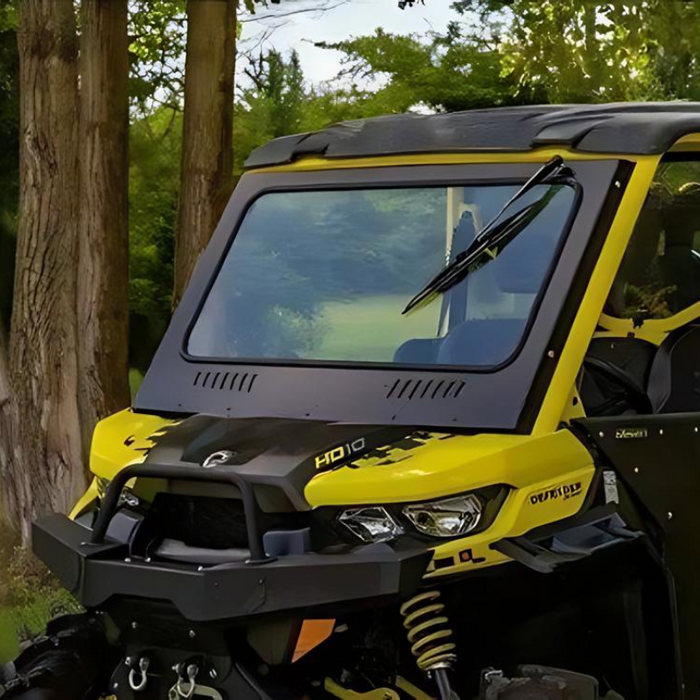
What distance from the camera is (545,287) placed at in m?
4.20

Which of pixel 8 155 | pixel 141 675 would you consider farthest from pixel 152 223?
pixel 141 675

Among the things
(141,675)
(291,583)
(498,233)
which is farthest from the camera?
(498,233)

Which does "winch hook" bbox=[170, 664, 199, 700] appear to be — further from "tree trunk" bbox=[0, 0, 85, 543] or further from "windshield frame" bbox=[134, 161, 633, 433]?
"tree trunk" bbox=[0, 0, 85, 543]

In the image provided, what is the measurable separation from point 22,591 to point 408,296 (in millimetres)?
5063

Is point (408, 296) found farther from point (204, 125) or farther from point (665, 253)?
point (204, 125)

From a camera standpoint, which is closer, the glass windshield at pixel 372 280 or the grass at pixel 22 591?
the glass windshield at pixel 372 280

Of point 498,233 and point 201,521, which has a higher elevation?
point 498,233

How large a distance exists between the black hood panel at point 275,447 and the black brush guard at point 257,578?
68 mm

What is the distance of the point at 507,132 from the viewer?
4.59 metres

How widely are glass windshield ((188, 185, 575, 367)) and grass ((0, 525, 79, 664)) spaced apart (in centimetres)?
355

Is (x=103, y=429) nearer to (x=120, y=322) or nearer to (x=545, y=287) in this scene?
(x=545, y=287)

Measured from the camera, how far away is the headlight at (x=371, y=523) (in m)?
3.81

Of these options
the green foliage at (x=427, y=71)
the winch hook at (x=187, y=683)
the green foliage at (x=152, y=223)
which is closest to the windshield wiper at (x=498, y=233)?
the winch hook at (x=187, y=683)

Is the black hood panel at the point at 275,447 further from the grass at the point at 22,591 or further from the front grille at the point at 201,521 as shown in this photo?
the grass at the point at 22,591
